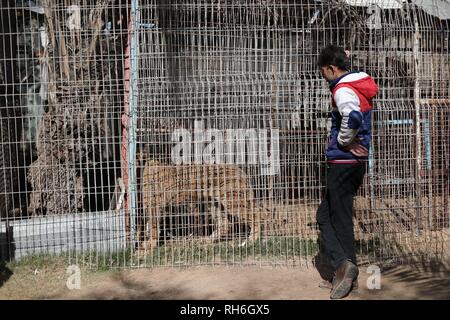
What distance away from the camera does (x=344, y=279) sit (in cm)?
417

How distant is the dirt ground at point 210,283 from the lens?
→ 4410 mm

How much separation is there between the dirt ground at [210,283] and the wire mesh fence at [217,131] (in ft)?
0.72

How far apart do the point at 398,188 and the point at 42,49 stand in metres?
4.19

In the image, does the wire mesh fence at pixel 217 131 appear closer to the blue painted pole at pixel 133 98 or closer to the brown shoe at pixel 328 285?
the blue painted pole at pixel 133 98

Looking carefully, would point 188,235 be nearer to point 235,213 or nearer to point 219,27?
point 235,213

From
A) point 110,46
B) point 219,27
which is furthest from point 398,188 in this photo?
point 110,46

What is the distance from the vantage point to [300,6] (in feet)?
17.8

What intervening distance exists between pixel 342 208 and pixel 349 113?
0.81 metres

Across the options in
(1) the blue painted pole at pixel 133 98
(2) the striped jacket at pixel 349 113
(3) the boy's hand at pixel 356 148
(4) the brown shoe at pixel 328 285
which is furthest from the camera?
(1) the blue painted pole at pixel 133 98

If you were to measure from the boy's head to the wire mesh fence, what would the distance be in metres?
1.04

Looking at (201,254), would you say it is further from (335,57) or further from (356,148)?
(335,57)

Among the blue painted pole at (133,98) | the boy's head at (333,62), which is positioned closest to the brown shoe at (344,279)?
the boy's head at (333,62)

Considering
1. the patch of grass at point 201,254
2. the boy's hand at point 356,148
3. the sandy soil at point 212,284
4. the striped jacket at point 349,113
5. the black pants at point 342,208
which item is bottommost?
the sandy soil at point 212,284

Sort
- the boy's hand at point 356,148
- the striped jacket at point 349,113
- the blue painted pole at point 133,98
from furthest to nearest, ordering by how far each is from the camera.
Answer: the blue painted pole at point 133,98, the boy's hand at point 356,148, the striped jacket at point 349,113
